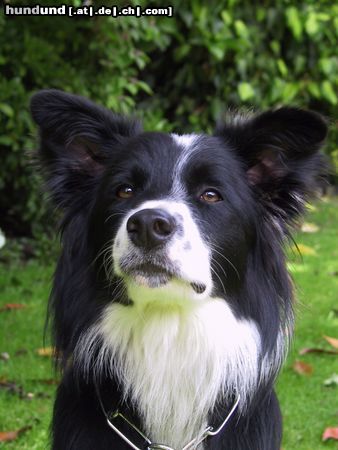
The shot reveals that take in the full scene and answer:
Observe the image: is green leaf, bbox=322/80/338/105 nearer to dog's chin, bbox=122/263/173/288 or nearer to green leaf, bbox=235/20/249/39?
green leaf, bbox=235/20/249/39

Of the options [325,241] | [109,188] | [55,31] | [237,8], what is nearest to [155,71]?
[237,8]

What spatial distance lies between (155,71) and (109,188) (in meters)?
5.57

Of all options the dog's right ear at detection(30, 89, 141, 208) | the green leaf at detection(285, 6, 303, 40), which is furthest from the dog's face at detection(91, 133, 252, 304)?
the green leaf at detection(285, 6, 303, 40)

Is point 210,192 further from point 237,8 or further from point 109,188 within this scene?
point 237,8

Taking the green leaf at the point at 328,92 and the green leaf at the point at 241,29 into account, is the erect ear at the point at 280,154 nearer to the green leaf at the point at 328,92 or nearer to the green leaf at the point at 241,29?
the green leaf at the point at 241,29

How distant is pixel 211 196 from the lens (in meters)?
2.86

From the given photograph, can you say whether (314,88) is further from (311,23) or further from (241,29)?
(241,29)

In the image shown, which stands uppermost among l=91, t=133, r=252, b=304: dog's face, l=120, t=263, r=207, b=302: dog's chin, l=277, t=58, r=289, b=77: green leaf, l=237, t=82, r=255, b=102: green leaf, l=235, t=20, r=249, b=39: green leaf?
l=235, t=20, r=249, b=39: green leaf

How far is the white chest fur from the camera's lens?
113 inches

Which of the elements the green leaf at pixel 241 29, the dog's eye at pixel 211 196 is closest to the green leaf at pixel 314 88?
the green leaf at pixel 241 29

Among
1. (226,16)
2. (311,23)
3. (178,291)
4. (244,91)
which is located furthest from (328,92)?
(178,291)

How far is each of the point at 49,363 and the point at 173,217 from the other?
2554 millimetres

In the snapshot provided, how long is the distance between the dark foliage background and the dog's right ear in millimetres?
2333

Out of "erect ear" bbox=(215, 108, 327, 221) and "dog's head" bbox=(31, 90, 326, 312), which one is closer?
"dog's head" bbox=(31, 90, 326, 312)
